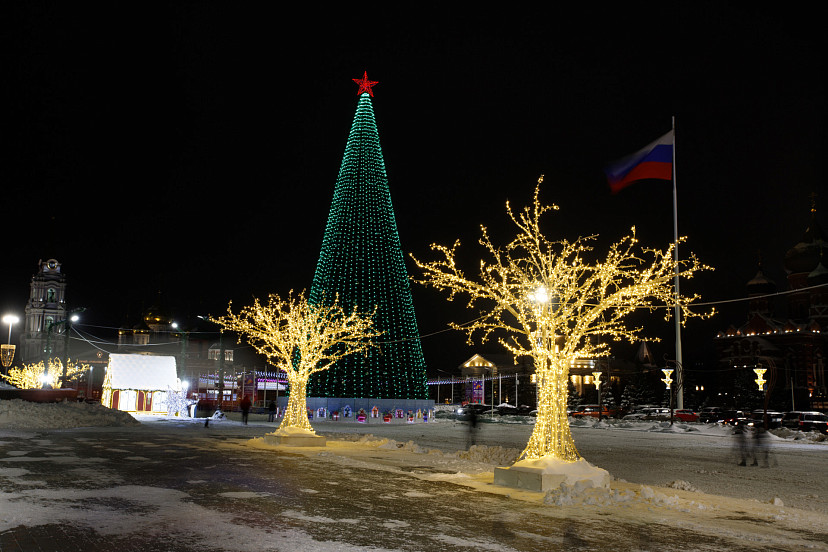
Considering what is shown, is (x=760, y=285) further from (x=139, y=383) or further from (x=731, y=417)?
(x=139, y=383)

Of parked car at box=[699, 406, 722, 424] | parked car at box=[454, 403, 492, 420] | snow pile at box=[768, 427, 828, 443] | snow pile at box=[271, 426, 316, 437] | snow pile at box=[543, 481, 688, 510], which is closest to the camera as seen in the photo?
snow pile at box=[543, 481, 688, 510]

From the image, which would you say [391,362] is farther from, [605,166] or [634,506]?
[634,506]

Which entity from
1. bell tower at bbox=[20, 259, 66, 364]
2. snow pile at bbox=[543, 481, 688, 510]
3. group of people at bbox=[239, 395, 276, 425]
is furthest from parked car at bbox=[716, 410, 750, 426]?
bell tower at bbox=[20, 259, 66, 364]

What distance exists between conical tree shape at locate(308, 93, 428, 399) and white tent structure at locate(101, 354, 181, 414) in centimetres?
1763

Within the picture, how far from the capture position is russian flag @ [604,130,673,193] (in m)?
32.2

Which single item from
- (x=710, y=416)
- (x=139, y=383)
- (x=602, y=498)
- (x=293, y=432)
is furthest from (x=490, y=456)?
(x=710, y=416)

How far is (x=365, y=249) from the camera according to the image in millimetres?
39062

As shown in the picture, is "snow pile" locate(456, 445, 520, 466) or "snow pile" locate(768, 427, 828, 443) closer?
"snow pile" locate(456, 445, 520, 466)

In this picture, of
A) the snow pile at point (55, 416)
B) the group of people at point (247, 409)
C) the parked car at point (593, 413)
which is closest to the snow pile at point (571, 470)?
the snow pile at point (55, 416)

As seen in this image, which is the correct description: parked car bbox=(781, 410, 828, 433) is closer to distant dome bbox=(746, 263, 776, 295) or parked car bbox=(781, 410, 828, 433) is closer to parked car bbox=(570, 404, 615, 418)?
parked car bbox=(570, 404, 615, 418)

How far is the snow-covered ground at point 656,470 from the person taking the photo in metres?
11.0

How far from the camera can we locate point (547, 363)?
1481 centimetres

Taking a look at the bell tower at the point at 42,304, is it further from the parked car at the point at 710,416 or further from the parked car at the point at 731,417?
the parked car at the point at 731,417

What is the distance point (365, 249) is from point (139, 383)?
22.9 meters
